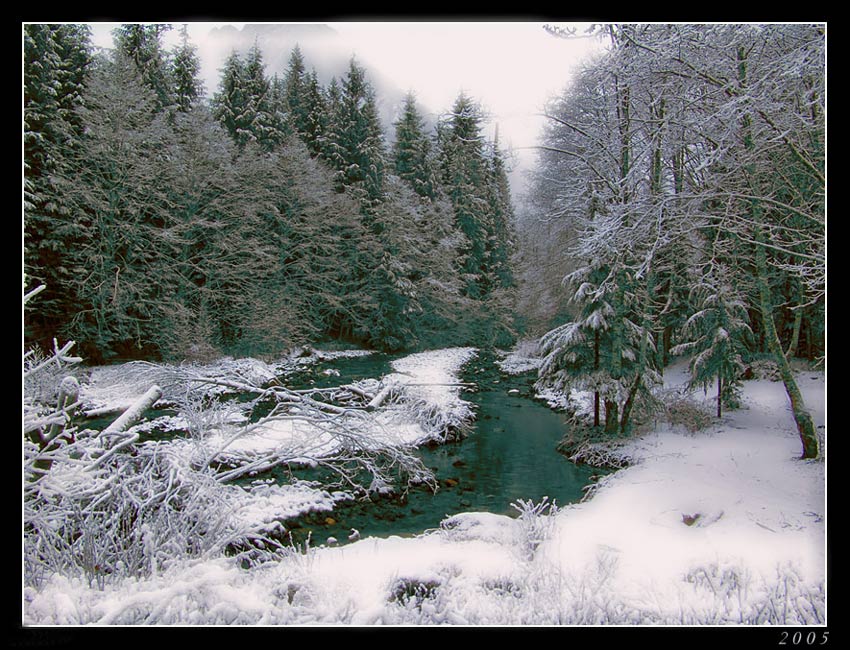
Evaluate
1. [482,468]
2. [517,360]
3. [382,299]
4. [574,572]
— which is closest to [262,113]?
[382,299]

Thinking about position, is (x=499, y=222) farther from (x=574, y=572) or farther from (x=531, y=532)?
(x=574, y=572)

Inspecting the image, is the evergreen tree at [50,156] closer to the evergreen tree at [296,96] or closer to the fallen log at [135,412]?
the fallen log at [135,412]

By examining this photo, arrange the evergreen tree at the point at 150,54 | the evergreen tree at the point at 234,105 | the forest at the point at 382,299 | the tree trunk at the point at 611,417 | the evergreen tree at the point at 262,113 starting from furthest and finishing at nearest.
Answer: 1. the tree trunk at the point at 611,417
2. the evergreen tree at the point at 262,113
3. the evergreen tree at the point at 234,105
4. the evergreen tree at the point at 150,54
5. the forest at the point at 382,299

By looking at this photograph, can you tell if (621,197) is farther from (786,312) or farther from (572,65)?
(786,312)

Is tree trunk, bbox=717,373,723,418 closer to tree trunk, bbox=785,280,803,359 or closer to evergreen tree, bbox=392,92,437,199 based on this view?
tree trunk, bbox=785,280,803,359

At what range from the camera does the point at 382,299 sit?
297 inches

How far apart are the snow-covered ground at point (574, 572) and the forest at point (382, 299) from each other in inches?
1.2

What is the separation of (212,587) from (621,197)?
5.45 m

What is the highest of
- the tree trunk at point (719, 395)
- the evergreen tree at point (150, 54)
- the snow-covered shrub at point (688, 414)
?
the evergreen tree at point (150, 54)

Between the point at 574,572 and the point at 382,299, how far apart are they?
16.4 ft

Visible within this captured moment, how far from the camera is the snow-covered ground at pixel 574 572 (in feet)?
9.30

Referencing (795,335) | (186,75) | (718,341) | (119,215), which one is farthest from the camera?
(718,341)
